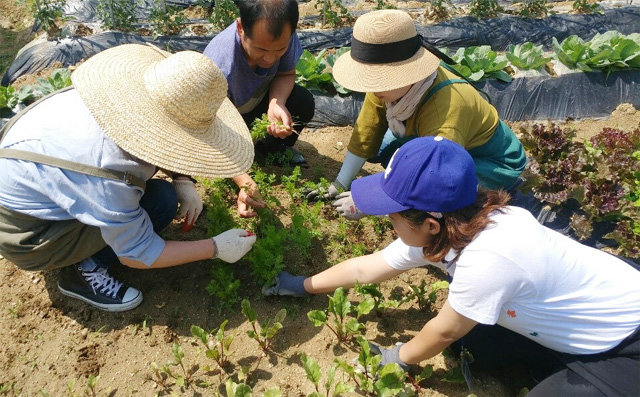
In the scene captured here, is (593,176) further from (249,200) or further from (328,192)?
(249,200)

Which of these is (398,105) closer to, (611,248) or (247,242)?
(247,242)

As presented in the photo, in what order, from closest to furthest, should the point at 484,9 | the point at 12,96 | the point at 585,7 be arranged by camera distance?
the point at 12,96 → the point at 484,9 → the point at 585,7

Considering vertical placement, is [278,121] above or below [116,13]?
above

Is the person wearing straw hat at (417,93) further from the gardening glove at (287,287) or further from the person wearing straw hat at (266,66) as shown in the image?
the gardening glove at (287,287)

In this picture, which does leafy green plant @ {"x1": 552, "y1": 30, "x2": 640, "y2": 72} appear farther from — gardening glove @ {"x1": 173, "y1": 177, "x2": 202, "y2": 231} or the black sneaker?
the black sneaker

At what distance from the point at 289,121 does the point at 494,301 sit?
181 centimetres

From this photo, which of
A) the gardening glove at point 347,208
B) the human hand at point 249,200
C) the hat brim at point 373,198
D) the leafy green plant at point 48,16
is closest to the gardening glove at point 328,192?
the gardening glove at point 347,208

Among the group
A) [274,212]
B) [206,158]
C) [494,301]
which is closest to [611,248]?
[494,301]

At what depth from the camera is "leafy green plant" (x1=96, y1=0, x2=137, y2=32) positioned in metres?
5.17

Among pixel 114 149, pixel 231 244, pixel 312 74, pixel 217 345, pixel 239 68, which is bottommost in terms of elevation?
pixel 217 345

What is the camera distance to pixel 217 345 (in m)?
2.32

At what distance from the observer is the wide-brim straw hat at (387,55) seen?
2.28 m

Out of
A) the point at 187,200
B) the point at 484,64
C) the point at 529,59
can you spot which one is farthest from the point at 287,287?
the point at 529,59

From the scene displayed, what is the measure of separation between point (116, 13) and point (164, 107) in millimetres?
4130
